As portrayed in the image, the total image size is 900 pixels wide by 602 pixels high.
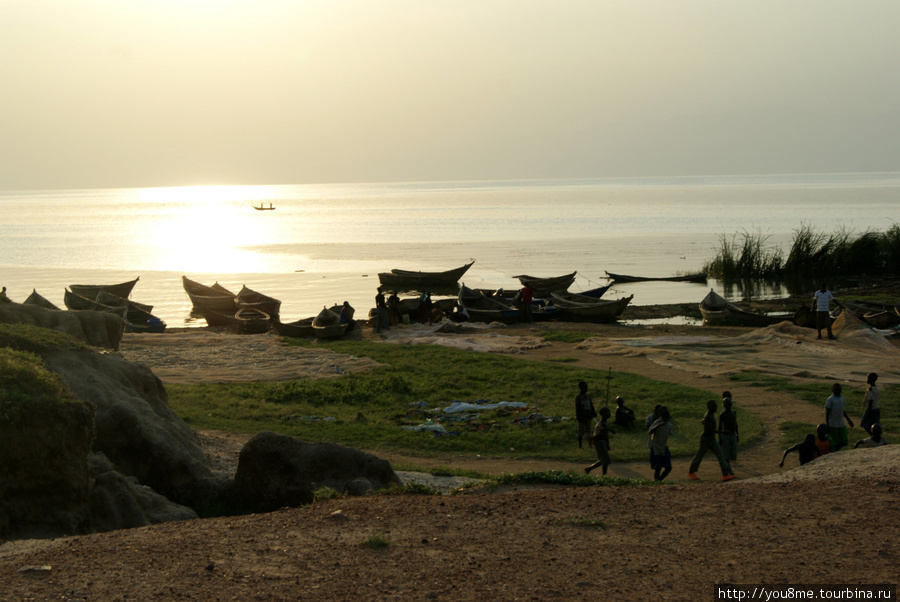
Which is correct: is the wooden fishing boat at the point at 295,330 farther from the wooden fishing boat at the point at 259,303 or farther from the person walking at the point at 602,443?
the person walking at the point at 602,443

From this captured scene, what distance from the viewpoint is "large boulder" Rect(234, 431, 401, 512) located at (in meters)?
10.0

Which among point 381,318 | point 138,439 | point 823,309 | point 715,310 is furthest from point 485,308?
point 138,439

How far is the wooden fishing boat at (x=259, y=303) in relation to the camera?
3434cm

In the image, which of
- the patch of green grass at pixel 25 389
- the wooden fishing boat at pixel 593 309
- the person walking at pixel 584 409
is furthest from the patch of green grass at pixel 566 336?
the patch of green grass at pixel 25 389

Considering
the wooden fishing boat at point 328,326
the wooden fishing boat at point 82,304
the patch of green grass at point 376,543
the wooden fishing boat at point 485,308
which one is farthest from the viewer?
the wooden fishing boat at point 82,304

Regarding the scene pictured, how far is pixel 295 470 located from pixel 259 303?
2510 cm

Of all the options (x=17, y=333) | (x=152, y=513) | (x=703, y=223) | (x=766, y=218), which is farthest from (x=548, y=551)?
(x=766, y=218)

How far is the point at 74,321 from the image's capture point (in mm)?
14508

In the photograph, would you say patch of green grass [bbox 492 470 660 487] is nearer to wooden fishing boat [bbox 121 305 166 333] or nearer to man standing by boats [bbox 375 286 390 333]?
man standing by boats [bbox 375 286 390 333]

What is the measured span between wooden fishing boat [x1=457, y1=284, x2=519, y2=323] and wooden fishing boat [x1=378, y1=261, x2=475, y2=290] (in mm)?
14589

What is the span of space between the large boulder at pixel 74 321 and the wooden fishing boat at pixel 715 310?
2194 centimetres

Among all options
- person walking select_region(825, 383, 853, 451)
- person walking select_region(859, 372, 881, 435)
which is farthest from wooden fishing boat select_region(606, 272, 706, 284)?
person walking select_region(825, 383, 853, 451)

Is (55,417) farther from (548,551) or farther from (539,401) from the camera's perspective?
(539,401)

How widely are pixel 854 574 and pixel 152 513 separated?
736 cm
